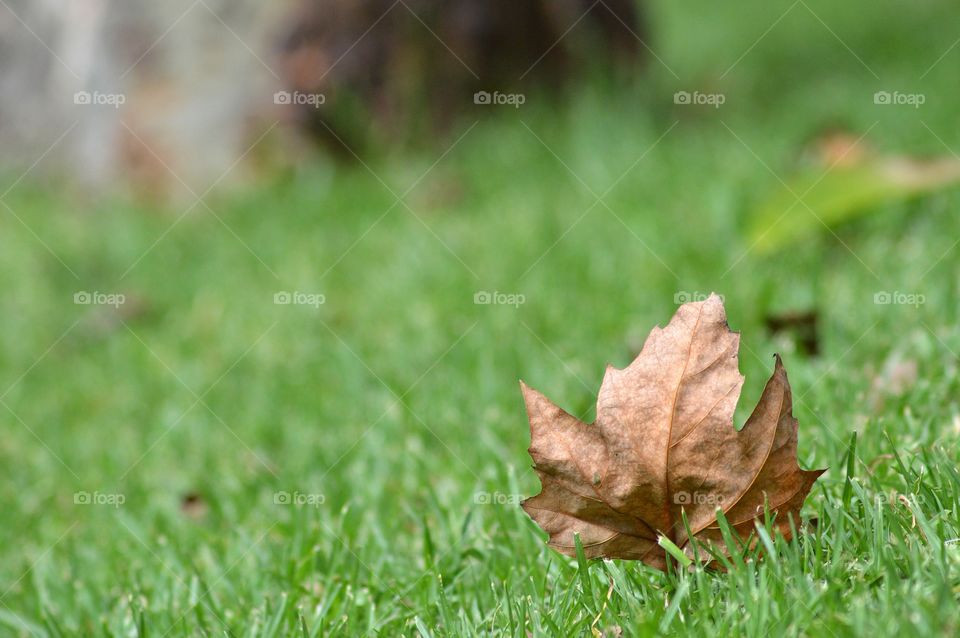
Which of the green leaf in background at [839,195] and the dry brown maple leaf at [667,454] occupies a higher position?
the green leaf in background at [839,195]

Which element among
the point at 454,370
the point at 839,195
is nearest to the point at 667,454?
the point at 454,370

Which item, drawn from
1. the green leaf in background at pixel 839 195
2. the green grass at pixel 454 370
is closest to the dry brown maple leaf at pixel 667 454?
the green grass at pixel 454 370

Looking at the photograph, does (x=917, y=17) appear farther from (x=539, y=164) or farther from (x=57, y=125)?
(x=57, y=125)

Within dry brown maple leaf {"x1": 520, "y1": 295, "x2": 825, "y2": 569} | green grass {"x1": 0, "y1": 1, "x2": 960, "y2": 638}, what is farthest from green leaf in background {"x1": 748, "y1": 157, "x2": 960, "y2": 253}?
dry brown maple leaf {"x1": 520, "y1": 295, "x2": 825, "y2": 569}

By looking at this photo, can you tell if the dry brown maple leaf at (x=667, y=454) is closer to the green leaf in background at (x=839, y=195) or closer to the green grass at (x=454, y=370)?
the green grass at (x=454, y=370)

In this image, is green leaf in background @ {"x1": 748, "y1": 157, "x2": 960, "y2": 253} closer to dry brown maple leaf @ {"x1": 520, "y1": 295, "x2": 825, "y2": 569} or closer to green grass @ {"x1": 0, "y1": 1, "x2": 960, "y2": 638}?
green grass @ {"x1": 0, "y1": 1, "x2": 960, "y2": 638}

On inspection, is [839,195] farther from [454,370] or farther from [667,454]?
[667,454]
